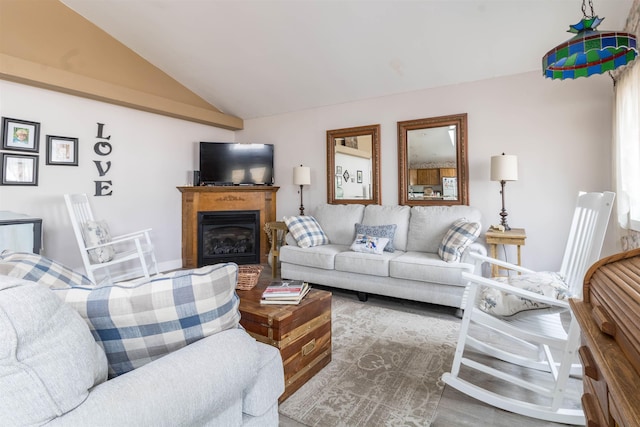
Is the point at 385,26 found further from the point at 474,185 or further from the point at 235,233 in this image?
the point at 235,233

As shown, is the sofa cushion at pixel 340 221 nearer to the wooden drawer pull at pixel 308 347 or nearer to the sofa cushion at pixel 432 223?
the sofa cushion at pixel 432 223

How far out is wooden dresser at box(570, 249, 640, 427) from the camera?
52cm

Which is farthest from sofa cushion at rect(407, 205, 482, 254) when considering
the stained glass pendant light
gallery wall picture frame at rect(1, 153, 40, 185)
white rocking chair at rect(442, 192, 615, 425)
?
gallery wall picture frame at rect(1, 153, 40, 185)

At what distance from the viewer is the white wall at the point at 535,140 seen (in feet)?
9.75

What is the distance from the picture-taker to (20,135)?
3.13 metres

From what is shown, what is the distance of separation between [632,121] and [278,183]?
396 cm

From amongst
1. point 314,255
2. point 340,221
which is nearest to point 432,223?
point 340,221

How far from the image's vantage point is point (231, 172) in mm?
4703

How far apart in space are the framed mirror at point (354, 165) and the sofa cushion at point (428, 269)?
1.32 m

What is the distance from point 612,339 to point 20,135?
4.47 meters

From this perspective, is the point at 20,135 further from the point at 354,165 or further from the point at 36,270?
the point at 354,165

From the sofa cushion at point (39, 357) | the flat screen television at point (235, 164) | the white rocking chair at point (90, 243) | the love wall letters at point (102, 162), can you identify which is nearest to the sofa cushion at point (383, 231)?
the flat screen television at point (235, 164)

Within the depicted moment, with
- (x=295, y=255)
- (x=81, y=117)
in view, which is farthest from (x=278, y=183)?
(x=81, y=117)

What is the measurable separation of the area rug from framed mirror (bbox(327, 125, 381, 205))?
190 centimetres
